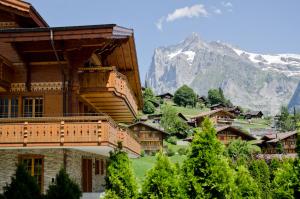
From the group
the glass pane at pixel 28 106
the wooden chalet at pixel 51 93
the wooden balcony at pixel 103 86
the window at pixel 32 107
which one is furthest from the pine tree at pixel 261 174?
the glass pane at pixel 28 106

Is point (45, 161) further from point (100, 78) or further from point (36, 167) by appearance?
point (100, 78)

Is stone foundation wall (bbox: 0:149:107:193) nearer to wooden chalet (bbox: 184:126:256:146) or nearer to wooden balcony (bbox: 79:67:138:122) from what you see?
wooden balcony (bbox: 79:67:138:122)

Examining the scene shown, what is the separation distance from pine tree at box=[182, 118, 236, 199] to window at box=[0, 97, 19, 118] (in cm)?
853

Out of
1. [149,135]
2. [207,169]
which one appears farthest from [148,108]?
[207,169]

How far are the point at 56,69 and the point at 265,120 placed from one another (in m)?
155

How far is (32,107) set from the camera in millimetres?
21734

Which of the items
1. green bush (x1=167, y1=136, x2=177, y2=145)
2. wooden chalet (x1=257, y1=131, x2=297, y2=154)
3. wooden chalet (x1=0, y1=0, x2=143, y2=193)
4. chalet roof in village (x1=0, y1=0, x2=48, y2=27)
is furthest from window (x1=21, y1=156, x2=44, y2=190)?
wooden chalet (x1=257, y1=131, x2=297, y2=154)

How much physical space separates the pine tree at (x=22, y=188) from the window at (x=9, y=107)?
157 inches

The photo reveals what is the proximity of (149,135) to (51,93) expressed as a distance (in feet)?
245

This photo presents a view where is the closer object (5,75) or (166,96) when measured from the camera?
(5,75)

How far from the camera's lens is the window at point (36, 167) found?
2056cm

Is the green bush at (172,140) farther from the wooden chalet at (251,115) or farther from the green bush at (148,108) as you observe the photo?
the wooden chalet at (251,115)

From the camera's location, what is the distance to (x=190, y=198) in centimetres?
1783

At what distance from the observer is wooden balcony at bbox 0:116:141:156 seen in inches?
739
